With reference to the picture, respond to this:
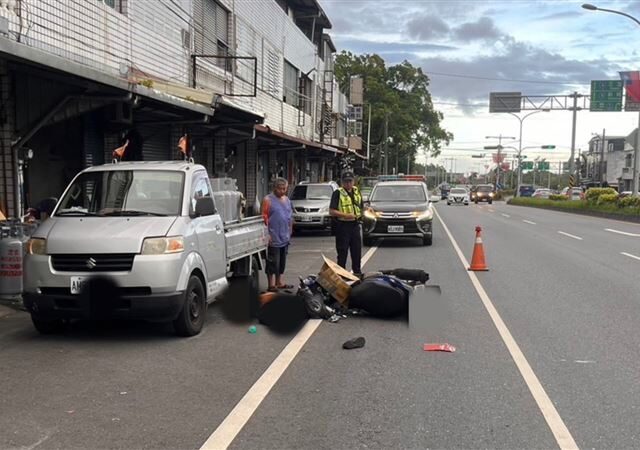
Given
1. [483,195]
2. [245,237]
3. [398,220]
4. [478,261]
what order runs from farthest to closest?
[483,195], [398,220], [478,261], [245,237]

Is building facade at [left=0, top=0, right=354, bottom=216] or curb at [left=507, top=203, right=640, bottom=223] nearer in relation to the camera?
building facade at [left=0, top=0, right=354, bottom=216]

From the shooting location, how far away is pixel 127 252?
629 centimetres

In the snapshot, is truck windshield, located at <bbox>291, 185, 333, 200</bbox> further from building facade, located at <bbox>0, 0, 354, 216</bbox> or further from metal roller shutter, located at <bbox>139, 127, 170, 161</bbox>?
metal roller shutter, located at <bbox>139, 127, 170, 161</bbox>

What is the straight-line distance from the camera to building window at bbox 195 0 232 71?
57.9 feet

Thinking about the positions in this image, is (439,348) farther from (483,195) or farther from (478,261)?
(483,195)

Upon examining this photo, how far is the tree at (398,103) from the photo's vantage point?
73688 mm

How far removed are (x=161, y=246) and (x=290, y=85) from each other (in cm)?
2419

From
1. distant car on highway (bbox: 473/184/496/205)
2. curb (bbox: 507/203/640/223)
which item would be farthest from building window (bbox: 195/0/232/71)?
distant car on highway (bbox: 473/184/496/205)

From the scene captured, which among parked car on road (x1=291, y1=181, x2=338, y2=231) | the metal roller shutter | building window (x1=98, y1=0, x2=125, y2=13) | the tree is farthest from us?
the tree

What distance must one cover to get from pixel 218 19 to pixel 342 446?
17123 millimetres

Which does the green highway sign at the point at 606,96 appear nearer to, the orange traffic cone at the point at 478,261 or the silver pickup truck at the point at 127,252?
the orange traffic cone at the point at 478,261

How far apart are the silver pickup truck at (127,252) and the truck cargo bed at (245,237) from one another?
643 mm

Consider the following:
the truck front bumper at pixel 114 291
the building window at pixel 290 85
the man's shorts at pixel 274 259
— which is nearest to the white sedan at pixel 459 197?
the building window at pixel 290 85

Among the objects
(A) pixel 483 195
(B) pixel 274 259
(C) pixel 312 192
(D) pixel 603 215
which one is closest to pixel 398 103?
(A) pixel 483 195
